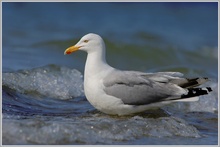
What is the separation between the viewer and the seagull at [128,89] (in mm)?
6160

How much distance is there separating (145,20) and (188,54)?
7066 mm

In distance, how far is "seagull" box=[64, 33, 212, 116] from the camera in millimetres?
6160

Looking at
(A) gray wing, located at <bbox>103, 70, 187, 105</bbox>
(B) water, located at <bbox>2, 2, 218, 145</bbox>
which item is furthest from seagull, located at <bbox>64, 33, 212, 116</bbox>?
(B) water, located at <bbox>2, 2, 218, 145</bbox>

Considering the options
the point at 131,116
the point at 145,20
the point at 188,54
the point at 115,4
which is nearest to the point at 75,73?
the point at 131,116

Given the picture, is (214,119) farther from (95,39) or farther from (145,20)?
(145,20)

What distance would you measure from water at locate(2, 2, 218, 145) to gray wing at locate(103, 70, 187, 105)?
0.76 feet

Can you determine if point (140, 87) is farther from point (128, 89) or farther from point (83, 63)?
point (83, 63)

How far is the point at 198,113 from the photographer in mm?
7312

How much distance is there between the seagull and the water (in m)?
0.16

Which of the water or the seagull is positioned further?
the seagull

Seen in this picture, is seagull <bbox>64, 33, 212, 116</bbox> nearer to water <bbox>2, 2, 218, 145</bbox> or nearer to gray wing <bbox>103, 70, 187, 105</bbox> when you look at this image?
gray wing <bbox>103, 70, 187, 105</bbox>

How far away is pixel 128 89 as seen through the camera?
623 centimetres

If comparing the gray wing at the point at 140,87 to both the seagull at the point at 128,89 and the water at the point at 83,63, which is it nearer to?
the seagull at the point at 128,89

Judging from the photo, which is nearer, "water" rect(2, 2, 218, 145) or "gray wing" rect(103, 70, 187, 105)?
"water" rect(2, 2, 218, 145)
